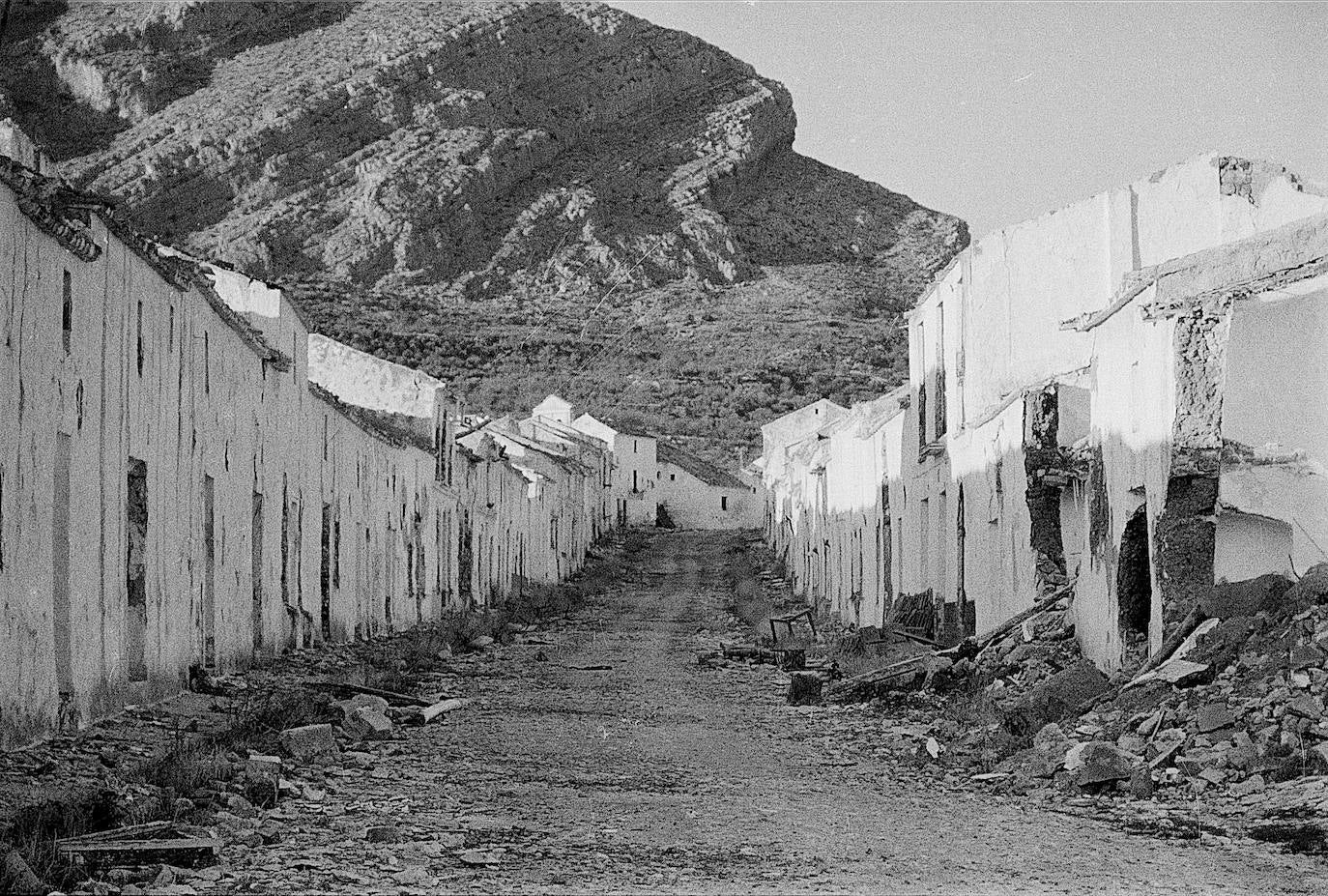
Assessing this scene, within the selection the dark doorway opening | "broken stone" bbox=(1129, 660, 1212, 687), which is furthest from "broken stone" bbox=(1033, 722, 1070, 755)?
the dark doorway opening

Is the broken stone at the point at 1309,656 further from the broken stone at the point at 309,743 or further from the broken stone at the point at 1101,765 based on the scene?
the broken stone at the point at 309,743

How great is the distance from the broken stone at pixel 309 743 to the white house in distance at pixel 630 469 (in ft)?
192

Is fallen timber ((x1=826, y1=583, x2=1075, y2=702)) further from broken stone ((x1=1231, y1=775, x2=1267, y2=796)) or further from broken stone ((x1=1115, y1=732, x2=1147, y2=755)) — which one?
broken stone ((x1=1231, y1=775, x2=1267, y2=796))

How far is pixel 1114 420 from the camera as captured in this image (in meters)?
15.1

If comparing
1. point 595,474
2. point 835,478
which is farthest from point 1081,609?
point 595,474

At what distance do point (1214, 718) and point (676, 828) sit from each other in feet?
13.1

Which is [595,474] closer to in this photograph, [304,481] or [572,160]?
[304,481]

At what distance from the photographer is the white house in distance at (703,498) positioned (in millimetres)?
80625

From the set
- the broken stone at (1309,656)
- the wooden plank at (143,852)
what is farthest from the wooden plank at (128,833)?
the broken stone at (1309,656)

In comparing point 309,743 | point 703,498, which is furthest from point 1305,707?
point 703,498

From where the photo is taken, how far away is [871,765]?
12727mm

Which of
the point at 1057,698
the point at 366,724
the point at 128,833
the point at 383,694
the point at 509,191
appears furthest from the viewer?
the point at 509,191

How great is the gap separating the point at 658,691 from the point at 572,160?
107 m

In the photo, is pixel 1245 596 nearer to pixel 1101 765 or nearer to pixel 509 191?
pixel 1101 765
